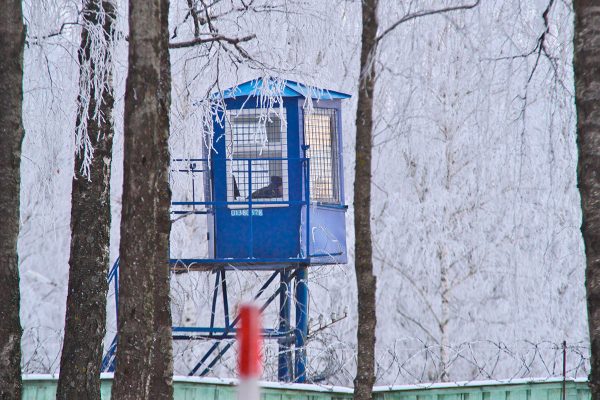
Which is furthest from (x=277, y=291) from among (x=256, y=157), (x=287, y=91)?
(x=287, y=91)

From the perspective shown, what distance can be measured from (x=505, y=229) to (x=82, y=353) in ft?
47.6

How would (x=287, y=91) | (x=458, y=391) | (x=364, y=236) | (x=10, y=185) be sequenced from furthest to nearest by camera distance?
1. (x=287, y=91)
2. (x=458, y=391)
3. (x=364, y=236)
4. (x=10, y=185)

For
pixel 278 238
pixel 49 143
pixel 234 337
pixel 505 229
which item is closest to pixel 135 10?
pixel 49 143

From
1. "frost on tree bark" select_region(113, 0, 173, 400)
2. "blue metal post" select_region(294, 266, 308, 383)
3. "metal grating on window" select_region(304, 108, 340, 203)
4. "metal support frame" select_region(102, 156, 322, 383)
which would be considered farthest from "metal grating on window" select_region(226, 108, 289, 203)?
Answer: "frost on tree bark" select_region(113, 0, 173, 400)

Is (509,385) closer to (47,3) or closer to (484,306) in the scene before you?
(47,3)

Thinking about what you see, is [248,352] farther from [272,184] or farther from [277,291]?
[277,291]

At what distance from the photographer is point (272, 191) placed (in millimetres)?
13945

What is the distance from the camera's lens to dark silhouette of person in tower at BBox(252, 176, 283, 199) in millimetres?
13922

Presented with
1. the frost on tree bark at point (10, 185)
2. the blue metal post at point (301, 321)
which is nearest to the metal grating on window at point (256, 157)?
the blue metal post at point (301, 321)

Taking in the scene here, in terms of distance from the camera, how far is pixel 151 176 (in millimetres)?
7637

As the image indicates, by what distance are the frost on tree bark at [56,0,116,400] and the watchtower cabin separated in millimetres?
3270

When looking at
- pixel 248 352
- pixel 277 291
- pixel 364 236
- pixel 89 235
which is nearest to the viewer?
pixel 248 352

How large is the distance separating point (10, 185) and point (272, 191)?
6.32 m

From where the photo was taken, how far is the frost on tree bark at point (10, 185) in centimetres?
780
